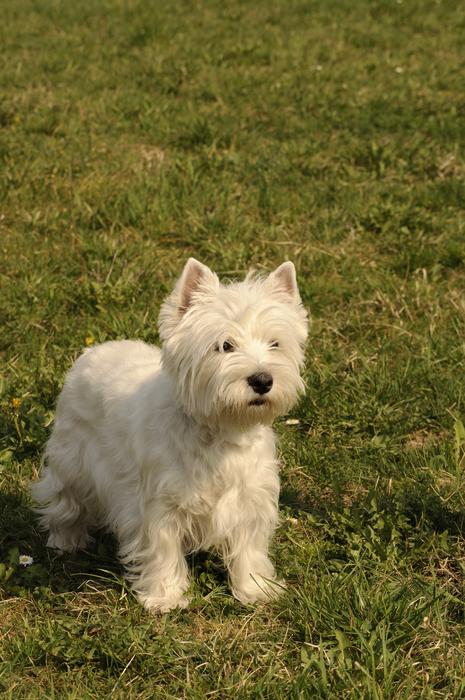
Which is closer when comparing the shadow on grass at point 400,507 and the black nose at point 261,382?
the black nose at point 261,382

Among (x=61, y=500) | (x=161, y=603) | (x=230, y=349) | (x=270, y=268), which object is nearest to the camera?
(x=230, y=349)

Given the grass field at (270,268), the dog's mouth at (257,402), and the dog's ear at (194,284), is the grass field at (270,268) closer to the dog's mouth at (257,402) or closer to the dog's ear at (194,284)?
the dog's mouth at (257,402)

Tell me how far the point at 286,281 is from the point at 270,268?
2.48 meters

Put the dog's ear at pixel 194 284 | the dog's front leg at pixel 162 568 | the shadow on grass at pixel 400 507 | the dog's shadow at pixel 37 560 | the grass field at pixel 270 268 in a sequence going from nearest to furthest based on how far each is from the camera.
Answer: the grass field at pixel 270 268 < the dog's ear at pixel 194 284 < the dog's front leg at pixel 162 568 < the dog's shadow at pixel 37 560 < the shadow on grass at pixel 400 507

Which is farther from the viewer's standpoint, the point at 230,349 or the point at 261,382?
the point at 230,349

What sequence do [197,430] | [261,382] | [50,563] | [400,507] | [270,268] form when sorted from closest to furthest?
[261,382], [197,430], [50,563], [400,507], [270,268]

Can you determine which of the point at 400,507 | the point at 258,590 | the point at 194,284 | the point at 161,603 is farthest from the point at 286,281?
the point at 161,603

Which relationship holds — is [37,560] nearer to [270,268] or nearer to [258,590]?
[258,590]

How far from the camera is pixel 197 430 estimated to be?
3.48 metres

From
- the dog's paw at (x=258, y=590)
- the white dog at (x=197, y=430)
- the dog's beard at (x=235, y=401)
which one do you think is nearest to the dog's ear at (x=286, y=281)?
the white dog at (x=197, y=430)

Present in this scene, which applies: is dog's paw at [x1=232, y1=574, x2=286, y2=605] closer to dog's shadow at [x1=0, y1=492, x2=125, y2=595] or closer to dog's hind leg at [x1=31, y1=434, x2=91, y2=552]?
dog's shadow at [x1=0, y1=492, x2=125, y2=595]

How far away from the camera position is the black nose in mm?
3219

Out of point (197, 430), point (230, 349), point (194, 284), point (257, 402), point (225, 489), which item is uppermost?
point (194, 284)

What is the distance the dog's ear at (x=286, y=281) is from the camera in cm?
363
